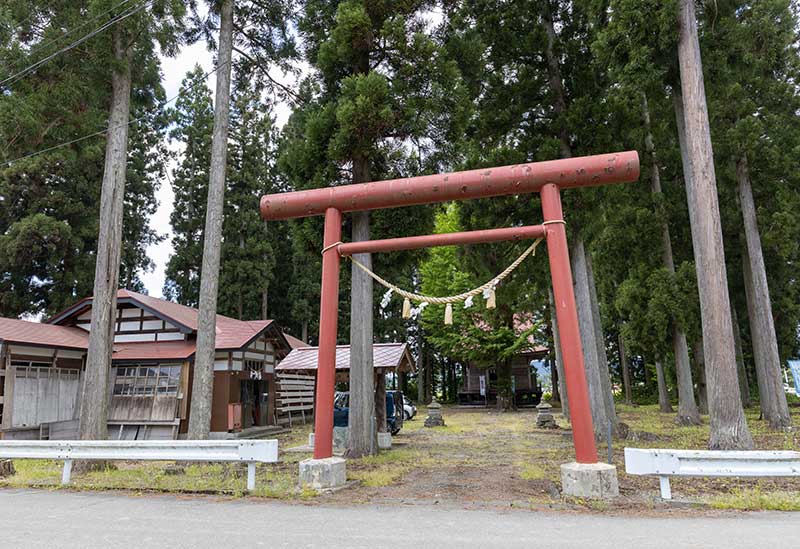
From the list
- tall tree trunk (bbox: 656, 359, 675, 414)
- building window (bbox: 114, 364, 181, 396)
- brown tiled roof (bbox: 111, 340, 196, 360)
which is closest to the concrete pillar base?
brown tiled roof (bbox: 111, 340, 196, 360)

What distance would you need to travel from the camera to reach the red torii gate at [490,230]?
568cm

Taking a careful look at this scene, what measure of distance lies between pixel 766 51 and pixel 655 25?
659cm

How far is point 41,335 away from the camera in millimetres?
14047

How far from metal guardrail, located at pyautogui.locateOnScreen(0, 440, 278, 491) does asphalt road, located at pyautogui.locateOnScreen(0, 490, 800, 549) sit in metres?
0.68

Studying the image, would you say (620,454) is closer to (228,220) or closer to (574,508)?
(574,508)

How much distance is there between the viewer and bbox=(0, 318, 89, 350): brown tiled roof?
42.6 ft

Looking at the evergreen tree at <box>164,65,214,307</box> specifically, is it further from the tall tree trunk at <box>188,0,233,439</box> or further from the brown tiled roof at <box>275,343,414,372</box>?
the tall tree trunk at <box>188,0,233,439</box>

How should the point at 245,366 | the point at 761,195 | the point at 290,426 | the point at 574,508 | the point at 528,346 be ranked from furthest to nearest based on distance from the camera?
the point at 528,346 < the point at 290,426 < the point at 245,366 < the point at 761,195 < the point at 574,508

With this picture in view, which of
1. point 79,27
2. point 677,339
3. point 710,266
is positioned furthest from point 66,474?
point 677,339

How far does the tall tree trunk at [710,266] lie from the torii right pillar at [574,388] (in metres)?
4.13

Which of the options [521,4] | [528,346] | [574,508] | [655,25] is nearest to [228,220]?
[528,346]

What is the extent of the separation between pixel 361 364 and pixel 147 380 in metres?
8.98

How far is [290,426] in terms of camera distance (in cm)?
A: 1922

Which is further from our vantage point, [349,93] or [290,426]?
[290,426]
